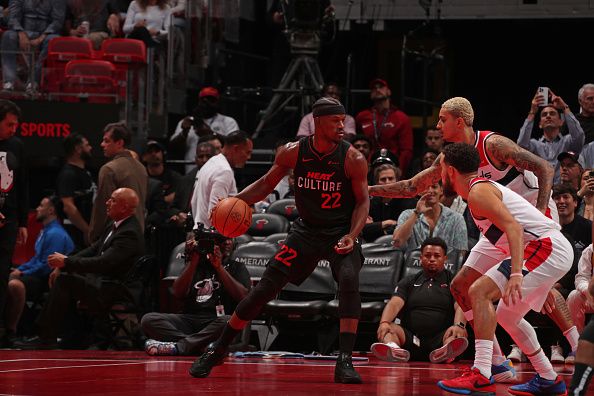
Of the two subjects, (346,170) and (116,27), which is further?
(116,27)

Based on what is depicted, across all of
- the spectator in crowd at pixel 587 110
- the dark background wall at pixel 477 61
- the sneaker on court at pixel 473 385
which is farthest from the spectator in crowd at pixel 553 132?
the sneaker on court at pixel 473 385

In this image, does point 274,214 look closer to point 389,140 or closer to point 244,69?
point 389,140

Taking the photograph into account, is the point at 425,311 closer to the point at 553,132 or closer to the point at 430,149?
the point at 553,132

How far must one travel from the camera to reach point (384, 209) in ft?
39.7

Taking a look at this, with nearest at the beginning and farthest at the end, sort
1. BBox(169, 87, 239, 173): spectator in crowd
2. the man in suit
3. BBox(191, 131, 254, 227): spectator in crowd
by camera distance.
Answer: BBox(191, 131, 254, 227): spectator in crowd < the man in suit < BBox(169, 87, 239, 173): spectator in crowd

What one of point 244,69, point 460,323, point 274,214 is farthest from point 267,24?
point 460,323

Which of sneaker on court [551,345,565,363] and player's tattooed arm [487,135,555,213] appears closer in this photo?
player's tattooed arm [487,135,555,213]

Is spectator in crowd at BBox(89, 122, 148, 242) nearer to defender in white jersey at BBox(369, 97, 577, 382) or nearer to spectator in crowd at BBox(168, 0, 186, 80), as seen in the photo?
spectator in crowd at BBox(168, 0, 186, 80)

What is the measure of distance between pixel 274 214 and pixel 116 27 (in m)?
4.81

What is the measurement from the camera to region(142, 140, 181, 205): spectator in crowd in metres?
13.2

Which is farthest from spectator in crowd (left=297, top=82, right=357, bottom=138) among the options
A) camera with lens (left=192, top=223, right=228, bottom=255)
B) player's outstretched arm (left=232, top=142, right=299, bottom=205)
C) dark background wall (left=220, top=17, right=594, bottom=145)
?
player's outstretched arm (left=232, top=142, right=299, bottom=205)

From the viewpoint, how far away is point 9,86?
1386cm

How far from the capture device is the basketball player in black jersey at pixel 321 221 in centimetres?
726

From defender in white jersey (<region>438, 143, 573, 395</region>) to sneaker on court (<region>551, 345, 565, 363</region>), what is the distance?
3309mm
